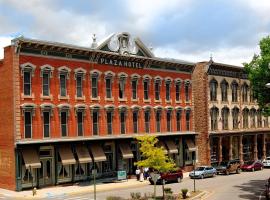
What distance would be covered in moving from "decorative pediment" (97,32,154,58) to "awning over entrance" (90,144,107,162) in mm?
9526

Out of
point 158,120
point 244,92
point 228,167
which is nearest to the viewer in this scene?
point 158,120

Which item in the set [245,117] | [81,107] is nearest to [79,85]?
[81,107]

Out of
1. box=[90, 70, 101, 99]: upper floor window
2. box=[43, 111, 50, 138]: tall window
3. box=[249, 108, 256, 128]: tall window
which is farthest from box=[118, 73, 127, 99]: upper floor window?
box=[249, 108, 256, 128]: tall window

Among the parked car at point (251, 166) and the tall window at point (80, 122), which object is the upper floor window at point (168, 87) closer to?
the tall window at point (80, 122)

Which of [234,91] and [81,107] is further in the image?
[234,91]

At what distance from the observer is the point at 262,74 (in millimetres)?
38625

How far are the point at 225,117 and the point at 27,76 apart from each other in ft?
102

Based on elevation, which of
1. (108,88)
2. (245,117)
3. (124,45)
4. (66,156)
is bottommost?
(66,156)

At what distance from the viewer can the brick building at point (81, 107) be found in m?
40.4

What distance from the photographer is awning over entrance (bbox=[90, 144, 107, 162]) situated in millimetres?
45450

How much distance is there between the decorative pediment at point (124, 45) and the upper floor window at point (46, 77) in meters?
6.03

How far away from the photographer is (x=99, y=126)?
4659 centimetres

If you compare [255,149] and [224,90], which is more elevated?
[224,90]

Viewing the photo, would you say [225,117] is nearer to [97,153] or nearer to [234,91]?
[234,91]
